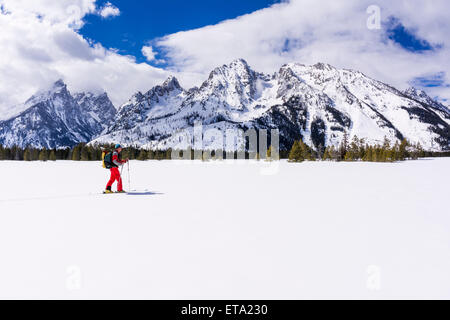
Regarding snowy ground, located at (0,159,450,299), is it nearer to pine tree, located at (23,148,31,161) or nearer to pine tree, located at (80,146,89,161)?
pine tree, located at (80,146,89,161)

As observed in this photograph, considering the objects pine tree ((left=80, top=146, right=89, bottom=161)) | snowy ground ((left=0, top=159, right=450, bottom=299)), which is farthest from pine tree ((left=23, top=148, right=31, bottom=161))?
snowy ground ((left=0, top=159, right=450, bottom=299))

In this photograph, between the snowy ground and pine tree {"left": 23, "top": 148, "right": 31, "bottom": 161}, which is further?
pine tree {"left": 23, "top": 148, "right": 31, "bottom": 161}

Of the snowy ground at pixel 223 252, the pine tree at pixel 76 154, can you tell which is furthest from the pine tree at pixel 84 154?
the snowy ground at pixel 223 252

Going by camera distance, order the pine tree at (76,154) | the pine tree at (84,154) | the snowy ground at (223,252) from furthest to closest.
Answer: the pine tree at (76,154)
the pine tree at (84,154)
the snowy ground at (223,252)

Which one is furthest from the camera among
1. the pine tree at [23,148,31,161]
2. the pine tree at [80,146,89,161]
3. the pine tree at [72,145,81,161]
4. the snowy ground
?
the pine tree at [23,148,31,161]

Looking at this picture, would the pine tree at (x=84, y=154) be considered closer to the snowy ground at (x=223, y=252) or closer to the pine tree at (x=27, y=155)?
the pine tree at (x=27, y=155)

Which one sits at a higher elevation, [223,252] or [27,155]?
[27,155]

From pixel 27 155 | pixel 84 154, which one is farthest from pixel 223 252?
pixel 27 155

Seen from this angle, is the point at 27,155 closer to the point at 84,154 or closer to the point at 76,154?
the point at 76,154

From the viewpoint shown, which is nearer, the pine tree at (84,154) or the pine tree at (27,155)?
the pine tree at (84,154)

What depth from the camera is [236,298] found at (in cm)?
426
